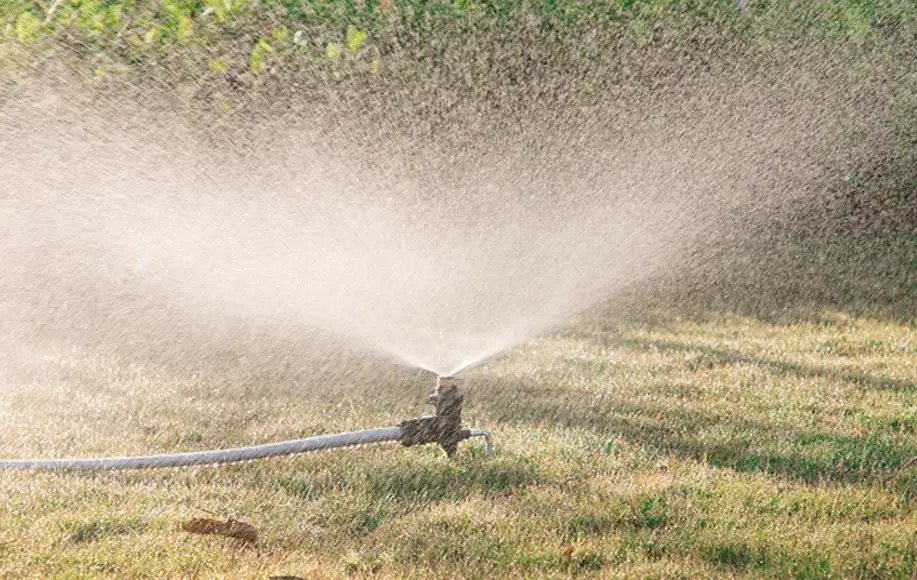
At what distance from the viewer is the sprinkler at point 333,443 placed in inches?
153

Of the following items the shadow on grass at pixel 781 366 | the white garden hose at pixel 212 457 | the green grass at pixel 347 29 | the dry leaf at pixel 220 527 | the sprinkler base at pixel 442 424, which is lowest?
the dry leaf at pixel 220 527

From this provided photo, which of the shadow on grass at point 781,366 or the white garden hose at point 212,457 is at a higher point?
Answer: the shadow on grass at point 781,366

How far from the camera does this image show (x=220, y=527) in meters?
3.26

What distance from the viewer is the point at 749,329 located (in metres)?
7.22

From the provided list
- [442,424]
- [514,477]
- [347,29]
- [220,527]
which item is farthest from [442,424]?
[347,29]

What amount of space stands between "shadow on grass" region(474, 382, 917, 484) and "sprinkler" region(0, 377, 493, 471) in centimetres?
77

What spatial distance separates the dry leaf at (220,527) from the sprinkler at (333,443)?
2.04 ft

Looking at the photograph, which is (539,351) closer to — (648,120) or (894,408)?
(894,408)

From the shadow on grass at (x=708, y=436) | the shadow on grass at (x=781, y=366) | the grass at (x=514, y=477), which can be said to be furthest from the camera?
the shadow on grass at (x=781, y=366)

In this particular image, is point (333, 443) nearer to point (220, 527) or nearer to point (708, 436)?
point (220, 527)

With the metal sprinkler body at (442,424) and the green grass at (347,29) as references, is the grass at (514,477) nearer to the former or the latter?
the metal sprinkler body at (442,424)

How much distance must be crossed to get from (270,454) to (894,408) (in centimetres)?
279

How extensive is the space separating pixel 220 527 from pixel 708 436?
2082mm

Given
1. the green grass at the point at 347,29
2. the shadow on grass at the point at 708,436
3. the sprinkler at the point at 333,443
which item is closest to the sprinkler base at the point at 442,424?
the sprinkler at the point at 333,443
